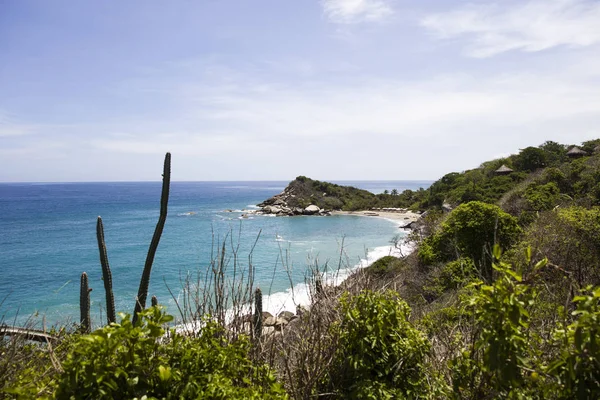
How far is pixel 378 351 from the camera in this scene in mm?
3260

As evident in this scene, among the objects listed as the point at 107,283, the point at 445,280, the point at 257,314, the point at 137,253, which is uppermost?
the point at 257,314

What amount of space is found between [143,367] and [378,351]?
79.6 inches

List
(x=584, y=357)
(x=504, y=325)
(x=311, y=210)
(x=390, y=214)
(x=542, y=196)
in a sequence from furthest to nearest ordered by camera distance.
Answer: (x=311, y=210)
(x=390, y=214)
(x=542, y=196)
(x=504, y=325)
(x=584, y=357)

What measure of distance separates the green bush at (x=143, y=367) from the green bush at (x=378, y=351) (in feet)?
2.99

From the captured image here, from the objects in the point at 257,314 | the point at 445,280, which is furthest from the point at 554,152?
the point at 257,314

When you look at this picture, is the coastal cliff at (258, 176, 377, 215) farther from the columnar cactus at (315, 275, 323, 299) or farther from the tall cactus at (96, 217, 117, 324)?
the columnar cactus at (315, 275, 323, 299)

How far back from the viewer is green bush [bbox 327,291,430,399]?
3.20m

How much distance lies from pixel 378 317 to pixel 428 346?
0.59 metres

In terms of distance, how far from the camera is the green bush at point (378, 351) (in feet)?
10.5

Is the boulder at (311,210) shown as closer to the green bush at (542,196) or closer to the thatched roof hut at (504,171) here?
the thatched roof hut at (504,171)

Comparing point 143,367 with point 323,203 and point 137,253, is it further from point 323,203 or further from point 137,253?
point 323,203

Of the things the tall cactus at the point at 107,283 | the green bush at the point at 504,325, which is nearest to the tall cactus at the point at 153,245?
the tall cactus at the point at 107,283

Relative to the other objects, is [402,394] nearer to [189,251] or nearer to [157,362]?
[157,362]

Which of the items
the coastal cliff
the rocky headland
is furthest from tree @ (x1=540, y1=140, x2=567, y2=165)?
the coastal cliff
